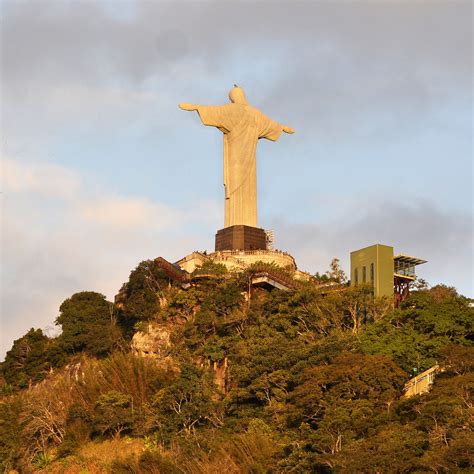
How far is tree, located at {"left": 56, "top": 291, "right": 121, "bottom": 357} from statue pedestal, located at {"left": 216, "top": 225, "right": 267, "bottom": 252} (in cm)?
539

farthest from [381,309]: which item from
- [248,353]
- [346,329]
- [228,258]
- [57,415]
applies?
[57,415]

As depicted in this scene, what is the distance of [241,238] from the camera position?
4722 centimetres

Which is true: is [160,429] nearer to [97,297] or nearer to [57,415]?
[57,415]

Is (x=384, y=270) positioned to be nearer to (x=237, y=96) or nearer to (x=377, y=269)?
(x=377, y=269)

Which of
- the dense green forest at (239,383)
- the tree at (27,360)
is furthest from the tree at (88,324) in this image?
the tree at (27,360)

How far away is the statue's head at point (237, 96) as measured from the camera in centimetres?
4953

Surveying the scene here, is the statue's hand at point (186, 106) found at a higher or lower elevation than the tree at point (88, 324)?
higher

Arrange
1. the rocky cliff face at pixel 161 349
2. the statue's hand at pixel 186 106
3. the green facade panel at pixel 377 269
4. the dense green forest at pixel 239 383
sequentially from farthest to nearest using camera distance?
the statue's hand at pixel 186 106 < the green facade panel at pixel 377 269 < the rocky cliff face at pixel 161 349 < the dense green forest at pixel 239 383

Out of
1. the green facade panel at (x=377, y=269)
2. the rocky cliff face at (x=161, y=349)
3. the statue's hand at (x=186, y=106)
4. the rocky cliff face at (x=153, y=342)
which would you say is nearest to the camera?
the rocky cliff face at (x=161, y=349)

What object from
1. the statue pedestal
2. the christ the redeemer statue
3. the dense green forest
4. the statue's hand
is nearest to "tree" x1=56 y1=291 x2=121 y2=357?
the dense green forest

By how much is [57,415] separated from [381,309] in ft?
38.2

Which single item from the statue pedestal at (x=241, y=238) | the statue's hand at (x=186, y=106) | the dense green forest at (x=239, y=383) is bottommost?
the dense green forest at (x=239, y=383)

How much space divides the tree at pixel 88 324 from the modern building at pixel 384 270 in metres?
9.63

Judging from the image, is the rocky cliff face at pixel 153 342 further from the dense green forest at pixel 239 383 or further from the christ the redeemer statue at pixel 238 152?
the christ the redeemer statue at pixel 238 152
